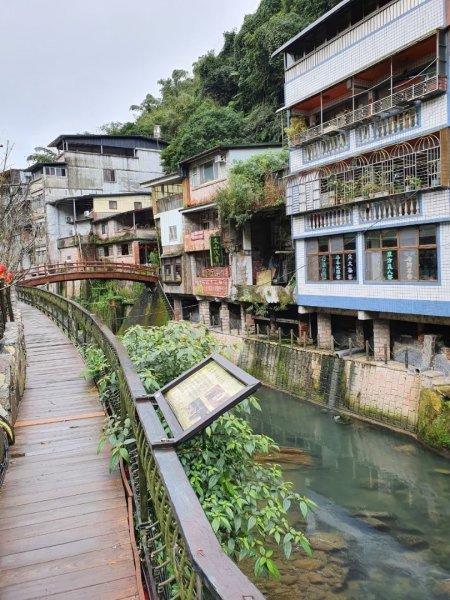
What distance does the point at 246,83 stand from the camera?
35250mm

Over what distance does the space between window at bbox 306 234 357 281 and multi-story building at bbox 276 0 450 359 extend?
0.14 ft

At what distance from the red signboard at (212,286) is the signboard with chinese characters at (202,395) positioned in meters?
22.4

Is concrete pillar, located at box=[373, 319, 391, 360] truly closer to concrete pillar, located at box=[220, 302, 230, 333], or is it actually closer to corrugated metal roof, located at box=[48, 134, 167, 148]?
concrete pillar, located at box=[220, 302, 230, 333]

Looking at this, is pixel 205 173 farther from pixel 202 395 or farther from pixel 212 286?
pixel 202 395

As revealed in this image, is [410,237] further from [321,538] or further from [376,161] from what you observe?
[321,538]

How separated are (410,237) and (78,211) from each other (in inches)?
1494

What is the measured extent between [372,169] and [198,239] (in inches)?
564

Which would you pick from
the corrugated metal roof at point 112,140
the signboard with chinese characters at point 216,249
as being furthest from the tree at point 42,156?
the signboard with chinese characters at point 216,249

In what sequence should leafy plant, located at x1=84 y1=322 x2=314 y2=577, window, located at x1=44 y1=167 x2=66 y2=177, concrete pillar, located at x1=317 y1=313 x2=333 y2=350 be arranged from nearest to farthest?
leafy plant, located at x1=84 y1=322 x2=314 y2=577 → concrete pillar, located at x1=317 y1=313 x2=333 y2=350 → window, located at x1=44 y1=167 x2=66 y2=177

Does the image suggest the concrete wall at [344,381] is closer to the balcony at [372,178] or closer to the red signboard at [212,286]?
the red signboard at [212,286]

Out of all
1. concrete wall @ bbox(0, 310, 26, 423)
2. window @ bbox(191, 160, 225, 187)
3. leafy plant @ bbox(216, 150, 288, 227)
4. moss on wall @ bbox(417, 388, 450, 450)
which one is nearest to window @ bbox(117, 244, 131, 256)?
window @ bbox(191, 160, 225, 187)

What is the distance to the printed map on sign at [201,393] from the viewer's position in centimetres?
326

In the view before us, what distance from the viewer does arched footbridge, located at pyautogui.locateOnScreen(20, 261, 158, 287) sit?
100 feet

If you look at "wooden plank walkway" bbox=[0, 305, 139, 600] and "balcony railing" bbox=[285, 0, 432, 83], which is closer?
"wooden plank walkway" bbox=[0, 305, 139, 600]
